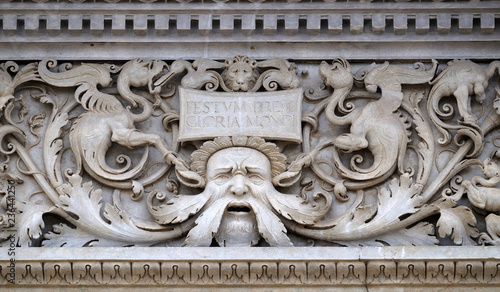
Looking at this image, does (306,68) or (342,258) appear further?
(306,68)

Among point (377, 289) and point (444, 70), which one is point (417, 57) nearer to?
point (444, 70)

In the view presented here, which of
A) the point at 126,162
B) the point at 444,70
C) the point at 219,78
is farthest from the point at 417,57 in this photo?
the point at 126,162

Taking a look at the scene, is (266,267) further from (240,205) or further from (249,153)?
(249,153)

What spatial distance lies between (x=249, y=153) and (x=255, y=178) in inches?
5.8

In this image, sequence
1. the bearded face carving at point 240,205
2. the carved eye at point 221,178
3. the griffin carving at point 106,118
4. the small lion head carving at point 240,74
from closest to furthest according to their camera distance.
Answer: the bearded face carving at point 240,205 → the carved eye at point 221,178 → the griffin carving at point 106,118 → the small lion head carving at point 240,74

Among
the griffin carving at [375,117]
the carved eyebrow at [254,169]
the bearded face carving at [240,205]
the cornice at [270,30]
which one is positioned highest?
the cornice at [270,30]

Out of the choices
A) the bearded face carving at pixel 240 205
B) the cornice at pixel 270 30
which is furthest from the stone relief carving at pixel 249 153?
the cornice at pixel 270 30

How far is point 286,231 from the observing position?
7.79m

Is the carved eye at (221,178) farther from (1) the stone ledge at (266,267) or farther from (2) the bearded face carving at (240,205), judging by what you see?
(1) the stone ledge at (266,267)

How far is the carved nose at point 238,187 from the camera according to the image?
309 inches

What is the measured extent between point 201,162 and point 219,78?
541 millimetres

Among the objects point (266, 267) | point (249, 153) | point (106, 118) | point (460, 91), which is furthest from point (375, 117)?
point (106, 118)

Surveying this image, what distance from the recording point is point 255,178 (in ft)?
26.1

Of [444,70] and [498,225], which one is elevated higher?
[444,70]
